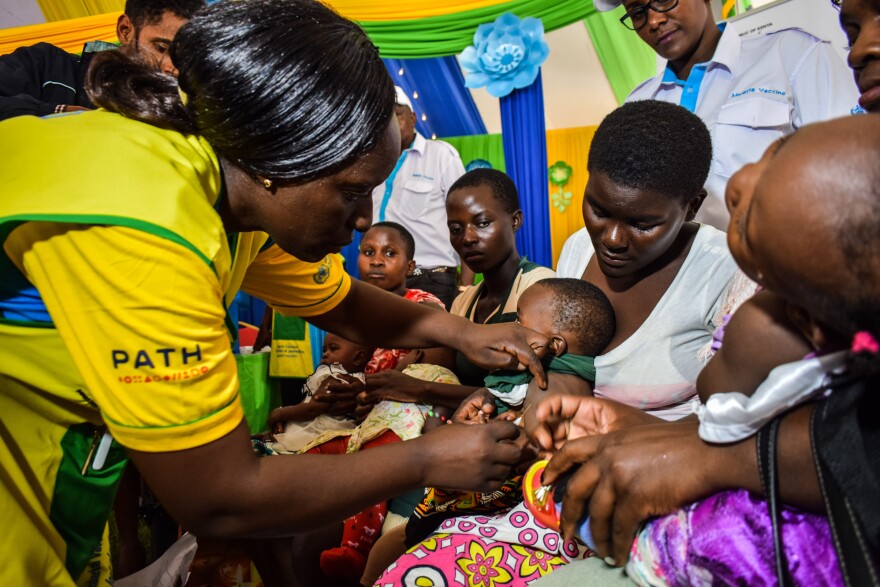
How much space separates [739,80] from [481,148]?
4.82 meters

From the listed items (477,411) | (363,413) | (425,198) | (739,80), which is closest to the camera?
(477,411)

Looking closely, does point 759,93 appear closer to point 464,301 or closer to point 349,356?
Result: point 464,301

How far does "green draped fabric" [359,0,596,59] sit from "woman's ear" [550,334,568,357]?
4768 mm

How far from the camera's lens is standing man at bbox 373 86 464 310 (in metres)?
4.97

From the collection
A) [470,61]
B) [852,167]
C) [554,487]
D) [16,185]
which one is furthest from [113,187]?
[470,61]

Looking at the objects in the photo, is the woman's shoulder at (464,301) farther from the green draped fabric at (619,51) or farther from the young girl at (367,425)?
the green draped fabric at (619,51)

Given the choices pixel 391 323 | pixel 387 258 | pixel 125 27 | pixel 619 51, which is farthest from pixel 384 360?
pixel 619 51

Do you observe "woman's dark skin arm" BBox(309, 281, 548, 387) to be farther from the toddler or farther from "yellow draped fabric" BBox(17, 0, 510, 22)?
"yellow draped fabric" BBox(17, 0, 510, 22)

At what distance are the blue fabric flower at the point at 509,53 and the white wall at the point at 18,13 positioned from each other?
17.4 feet

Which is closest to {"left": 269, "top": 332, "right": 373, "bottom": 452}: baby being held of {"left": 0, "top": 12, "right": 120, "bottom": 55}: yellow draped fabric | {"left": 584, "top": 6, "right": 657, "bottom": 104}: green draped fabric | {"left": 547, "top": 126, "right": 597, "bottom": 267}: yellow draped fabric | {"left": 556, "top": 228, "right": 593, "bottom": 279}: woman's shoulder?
{"left": 556, "top": 228, "right": 593, "bottom": 279}: woman's shoulder

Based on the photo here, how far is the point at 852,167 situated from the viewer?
64cm

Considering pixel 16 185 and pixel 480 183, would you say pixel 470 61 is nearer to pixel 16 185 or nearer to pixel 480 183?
pixel 480 183

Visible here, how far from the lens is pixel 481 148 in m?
7.38

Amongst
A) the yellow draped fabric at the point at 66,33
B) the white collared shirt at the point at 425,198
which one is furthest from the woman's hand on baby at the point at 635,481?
the yellow draped fabric at the point at 66,33
